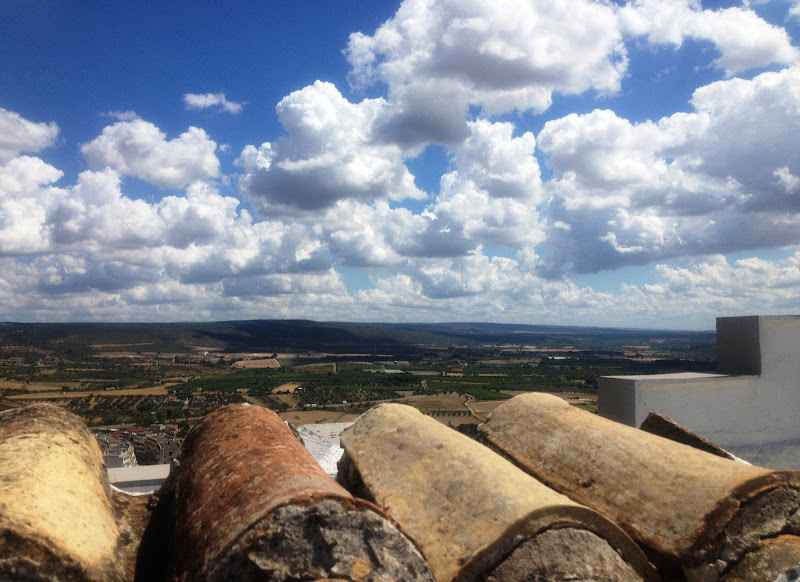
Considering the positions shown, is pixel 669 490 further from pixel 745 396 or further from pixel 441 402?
pixel 441 402

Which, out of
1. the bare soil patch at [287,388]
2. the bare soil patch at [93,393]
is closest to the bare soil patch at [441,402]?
the bare soil patch at [287,388]

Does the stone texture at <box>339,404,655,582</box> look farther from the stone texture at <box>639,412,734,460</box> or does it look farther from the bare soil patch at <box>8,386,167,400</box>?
the bare soil patch at <box>8,386,167,400</box>

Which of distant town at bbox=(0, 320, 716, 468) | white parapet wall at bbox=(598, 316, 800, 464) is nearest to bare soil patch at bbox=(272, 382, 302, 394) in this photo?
distant town at bbox=(0, 320, 716, 468)

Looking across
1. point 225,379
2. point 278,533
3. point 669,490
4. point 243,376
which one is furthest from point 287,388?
point 278,533

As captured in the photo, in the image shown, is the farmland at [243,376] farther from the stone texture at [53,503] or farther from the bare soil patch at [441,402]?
the stone texture at [53,503]

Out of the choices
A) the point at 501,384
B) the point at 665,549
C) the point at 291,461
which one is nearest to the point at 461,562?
the point at 291,461

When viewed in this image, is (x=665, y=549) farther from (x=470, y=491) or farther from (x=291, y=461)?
(x=291, y=461)
